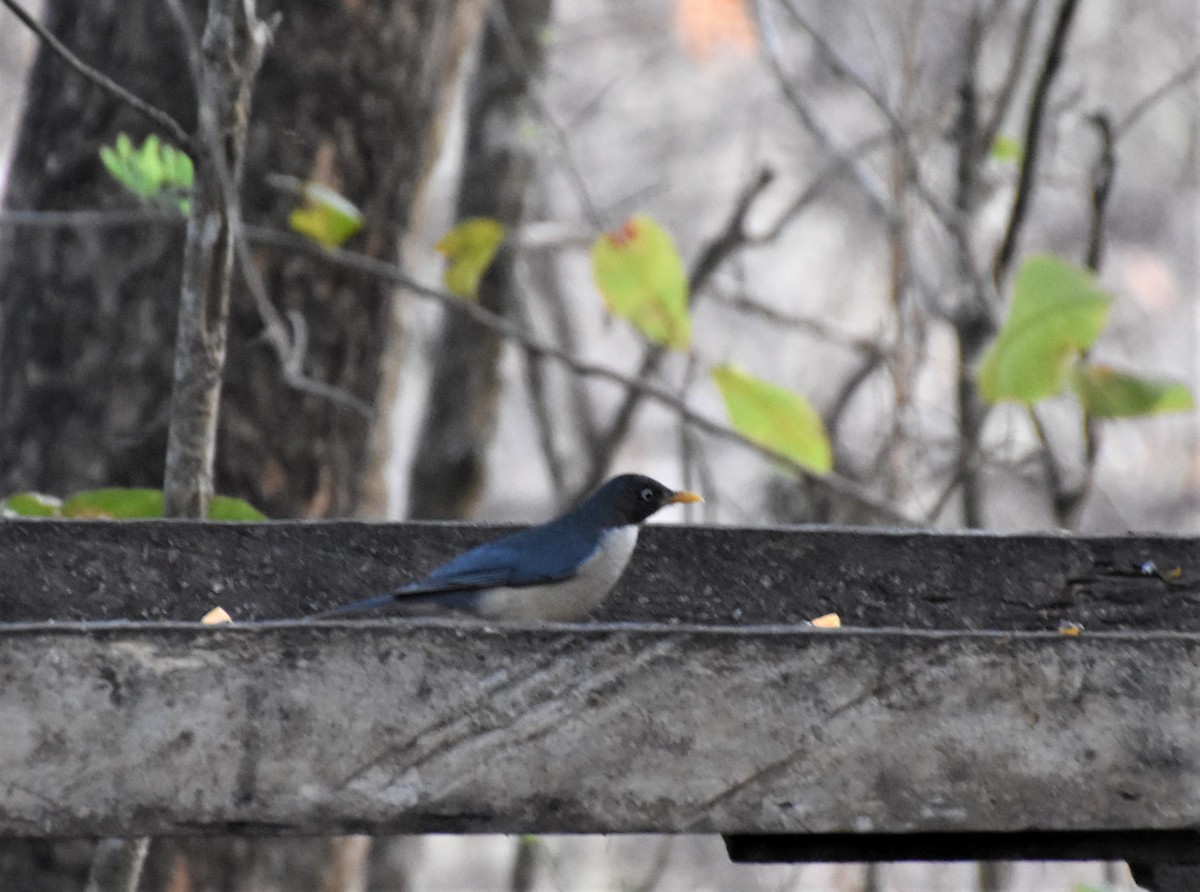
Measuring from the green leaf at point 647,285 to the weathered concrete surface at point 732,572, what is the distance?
1.18 metres

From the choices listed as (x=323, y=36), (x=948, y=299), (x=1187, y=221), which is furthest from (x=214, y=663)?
(x=1187, y=221)

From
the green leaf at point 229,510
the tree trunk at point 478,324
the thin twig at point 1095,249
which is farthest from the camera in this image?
the tree trunk at point 478,324

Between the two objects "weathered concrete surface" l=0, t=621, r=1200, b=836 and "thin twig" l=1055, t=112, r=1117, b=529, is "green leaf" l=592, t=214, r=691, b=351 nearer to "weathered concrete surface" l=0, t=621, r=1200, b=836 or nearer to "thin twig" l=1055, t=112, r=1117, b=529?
"thin twig" l=1055, t=112, r=1117, b=529

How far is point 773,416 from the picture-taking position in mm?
3703

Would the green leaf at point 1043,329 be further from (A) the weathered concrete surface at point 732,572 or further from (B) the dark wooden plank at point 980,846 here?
(B) the dark wooden plank at point 980,846

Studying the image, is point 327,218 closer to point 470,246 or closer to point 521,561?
point 470,246

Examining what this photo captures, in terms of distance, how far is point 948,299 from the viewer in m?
5.90

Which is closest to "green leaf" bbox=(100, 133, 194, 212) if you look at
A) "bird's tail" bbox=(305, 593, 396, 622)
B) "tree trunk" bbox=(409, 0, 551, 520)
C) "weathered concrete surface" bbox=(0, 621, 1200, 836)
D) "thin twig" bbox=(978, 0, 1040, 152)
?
"bird's tail" bbox=(305, 593, 396, 622)

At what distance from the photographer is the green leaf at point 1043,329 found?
11.2ft

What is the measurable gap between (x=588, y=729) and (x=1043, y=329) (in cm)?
207

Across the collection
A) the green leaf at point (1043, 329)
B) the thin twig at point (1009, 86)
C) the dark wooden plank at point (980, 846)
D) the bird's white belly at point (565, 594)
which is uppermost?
the thin twig at point (1009, 86)

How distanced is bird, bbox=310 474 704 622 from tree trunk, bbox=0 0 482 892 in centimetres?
115

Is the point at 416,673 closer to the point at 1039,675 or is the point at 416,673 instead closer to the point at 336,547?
the point at 1039,675

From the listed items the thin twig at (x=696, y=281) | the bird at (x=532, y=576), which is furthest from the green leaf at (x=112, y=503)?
the thin twig at (x=696, y=281)
